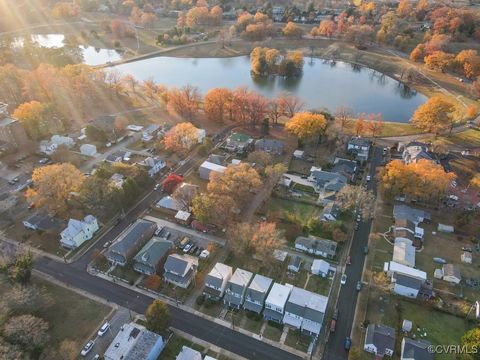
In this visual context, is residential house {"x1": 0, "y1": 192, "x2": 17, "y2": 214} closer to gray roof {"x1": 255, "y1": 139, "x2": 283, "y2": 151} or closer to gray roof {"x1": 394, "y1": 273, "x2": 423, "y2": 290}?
gray roof {"x1": 255, "y1": 139, "x2": 283, "y2": 151}

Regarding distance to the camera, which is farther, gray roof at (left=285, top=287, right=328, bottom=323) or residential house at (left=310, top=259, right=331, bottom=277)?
residential house at (left=310, top=259, right=331, bottom=277)

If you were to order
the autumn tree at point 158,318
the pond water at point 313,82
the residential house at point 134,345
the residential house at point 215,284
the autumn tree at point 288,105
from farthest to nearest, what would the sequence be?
the pond water at point 313,82 → the autumn tree at point 288,105 → the residential house at point 215,284 → the autumn tree at point 158,318 → the residential house at point 134,345

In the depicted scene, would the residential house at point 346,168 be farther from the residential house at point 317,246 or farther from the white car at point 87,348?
the white car at point 87,348

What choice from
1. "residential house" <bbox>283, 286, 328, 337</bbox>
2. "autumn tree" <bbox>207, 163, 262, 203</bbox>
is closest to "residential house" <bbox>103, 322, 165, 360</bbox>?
"residential house" <bbox>283, 286, 328, 337</bbox>

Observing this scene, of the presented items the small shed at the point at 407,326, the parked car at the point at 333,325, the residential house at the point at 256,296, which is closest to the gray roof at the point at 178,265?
the residential house at the point at 256,296

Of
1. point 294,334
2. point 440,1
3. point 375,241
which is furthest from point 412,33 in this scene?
point 294,334

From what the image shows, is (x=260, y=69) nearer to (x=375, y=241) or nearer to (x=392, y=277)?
(x=375, y=241)
